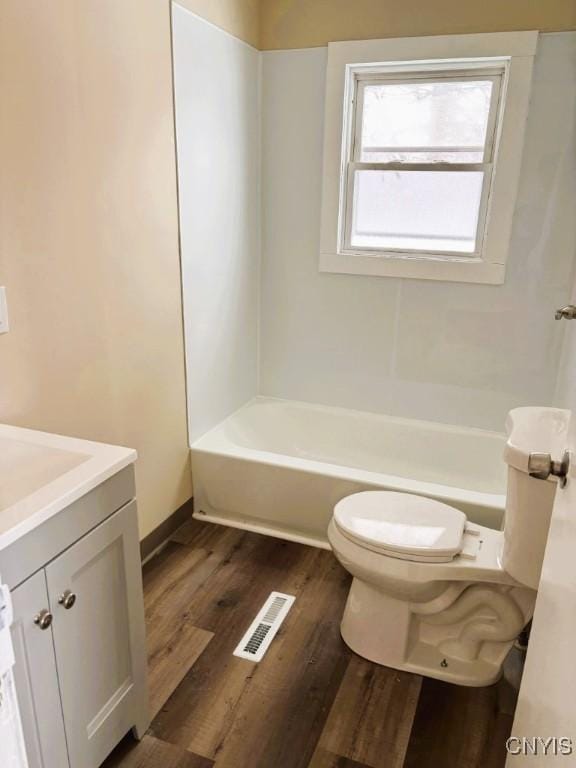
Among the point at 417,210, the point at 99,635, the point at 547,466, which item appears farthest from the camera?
the point at 417,210

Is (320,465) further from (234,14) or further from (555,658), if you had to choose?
(234,14)

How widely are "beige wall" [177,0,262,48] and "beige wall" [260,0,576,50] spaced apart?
2.2 inches

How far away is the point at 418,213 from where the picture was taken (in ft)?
9.02

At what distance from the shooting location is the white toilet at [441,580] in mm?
1574

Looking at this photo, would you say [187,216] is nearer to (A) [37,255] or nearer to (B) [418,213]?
(A) [37,255]

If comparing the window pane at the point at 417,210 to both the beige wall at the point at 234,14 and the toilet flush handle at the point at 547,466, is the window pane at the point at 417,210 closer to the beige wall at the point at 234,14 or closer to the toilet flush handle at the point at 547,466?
the beige wall at the point at 234,14

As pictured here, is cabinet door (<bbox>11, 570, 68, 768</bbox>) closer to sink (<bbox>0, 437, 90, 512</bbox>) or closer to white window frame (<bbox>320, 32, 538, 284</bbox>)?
sink (<bbox>0, 437, 90, 512</bbox>)

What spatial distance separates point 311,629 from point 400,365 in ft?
4.61

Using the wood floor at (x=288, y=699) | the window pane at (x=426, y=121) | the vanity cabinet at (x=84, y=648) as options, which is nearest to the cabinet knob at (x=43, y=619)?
the vanity cabinet at (x=84, y=648)

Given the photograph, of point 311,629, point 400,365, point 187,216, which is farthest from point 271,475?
point 187,216

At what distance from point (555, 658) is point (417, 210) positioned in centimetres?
228

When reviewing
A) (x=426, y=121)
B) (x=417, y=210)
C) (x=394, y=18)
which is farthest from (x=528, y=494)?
(x=394, y=18)

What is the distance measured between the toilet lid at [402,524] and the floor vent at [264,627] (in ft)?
1.47

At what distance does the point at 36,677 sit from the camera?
1105 mm
